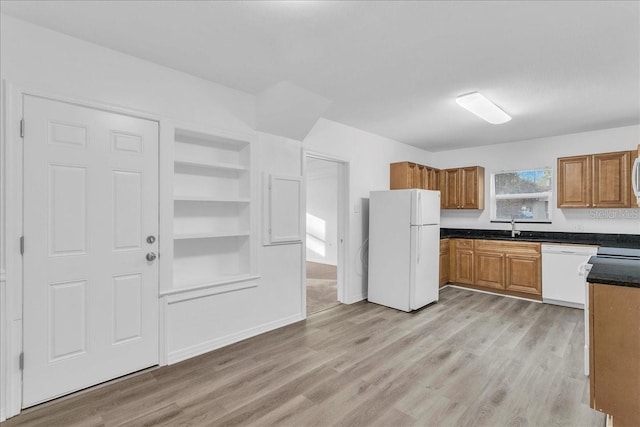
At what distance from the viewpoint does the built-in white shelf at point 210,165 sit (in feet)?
9.33

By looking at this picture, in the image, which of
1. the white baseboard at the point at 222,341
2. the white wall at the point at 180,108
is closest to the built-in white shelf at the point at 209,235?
the white wall at the point at 180,108

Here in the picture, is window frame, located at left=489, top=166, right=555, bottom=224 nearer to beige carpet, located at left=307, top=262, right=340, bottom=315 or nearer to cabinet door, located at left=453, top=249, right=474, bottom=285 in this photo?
cabinet door, located at left=453, top=249, right=474, bottom=285

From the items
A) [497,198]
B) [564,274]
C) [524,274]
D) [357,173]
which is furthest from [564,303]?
[357,173]

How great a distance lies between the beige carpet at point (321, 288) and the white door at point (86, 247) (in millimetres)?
2187

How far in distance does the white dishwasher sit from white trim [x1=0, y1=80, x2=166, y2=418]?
5653 mm

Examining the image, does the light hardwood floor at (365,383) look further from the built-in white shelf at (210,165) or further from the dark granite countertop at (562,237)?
the built-in white shelf at (210,165)

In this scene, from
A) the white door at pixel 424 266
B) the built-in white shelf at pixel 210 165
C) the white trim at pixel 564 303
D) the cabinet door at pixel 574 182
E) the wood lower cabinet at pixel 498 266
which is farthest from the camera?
the wood lower cabinet at pixel 498 266

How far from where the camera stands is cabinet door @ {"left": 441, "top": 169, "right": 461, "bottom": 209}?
5.75 meters

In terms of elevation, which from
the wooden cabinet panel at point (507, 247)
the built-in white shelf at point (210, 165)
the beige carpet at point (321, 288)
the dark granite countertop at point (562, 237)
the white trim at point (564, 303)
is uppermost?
the built-in white shelf at point (210, 165)

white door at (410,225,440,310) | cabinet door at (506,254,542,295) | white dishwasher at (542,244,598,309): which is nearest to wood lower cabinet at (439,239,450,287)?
white door at (410,225,440,310)

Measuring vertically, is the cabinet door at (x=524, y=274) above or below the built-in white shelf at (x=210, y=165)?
below

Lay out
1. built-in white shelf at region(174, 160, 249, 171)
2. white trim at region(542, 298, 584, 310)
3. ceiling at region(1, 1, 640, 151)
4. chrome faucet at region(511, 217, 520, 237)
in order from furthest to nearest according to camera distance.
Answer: chrome faucet at region(511, 217, 520, 237) → white trim at region(542, 298, 584, 310) → built-in white shelf at region(174, 160, 249, 171) → ceiling at region(1, 1, 640, 151)

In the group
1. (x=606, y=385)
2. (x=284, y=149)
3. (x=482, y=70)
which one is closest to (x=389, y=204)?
(x=284, y=149)

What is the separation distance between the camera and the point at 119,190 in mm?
2445
